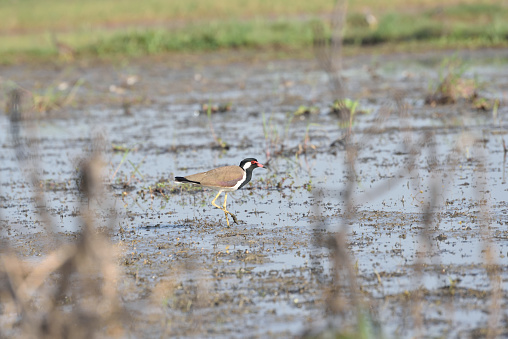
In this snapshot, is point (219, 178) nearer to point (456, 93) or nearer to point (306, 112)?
point (306, 112)

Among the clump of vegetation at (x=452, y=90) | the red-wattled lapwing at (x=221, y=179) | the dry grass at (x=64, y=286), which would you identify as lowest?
the dry grass at (x=64, y=286)

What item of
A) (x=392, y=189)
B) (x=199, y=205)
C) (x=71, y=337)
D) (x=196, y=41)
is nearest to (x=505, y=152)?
(x=392, y=189)

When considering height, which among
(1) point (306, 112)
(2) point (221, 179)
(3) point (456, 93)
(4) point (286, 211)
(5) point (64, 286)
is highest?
(3) point (456, 93)

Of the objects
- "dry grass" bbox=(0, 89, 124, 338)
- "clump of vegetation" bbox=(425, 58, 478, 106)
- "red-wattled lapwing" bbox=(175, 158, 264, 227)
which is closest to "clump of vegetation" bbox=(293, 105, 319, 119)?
"clump of vegetation" bbox=(425, 58, 478, 106)

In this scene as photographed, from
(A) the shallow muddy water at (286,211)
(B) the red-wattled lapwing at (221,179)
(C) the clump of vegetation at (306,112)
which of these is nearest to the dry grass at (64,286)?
(A) the shallow muddy water at (286,211)

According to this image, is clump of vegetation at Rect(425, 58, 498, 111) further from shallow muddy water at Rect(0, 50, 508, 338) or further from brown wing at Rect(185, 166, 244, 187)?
brown wing at Rect(185, 166, 244, 187)

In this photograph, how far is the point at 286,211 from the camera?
27.7 ft

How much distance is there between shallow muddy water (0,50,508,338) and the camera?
17.7 feet

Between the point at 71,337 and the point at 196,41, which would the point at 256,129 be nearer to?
the point at 71,337

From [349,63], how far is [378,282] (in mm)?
16626

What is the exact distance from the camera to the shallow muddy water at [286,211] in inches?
213

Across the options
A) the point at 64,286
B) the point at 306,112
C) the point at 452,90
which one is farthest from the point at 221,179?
the point at 452,90

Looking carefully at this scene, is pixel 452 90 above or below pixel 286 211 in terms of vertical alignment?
above

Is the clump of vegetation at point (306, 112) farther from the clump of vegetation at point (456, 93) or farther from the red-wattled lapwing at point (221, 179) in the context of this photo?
the red-wattled lapwing at point (221, 179)
